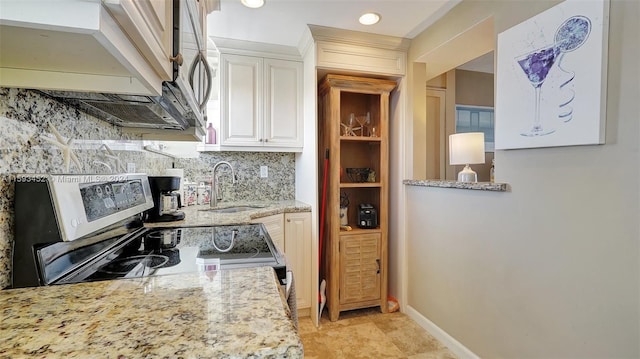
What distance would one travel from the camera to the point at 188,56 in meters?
0.99

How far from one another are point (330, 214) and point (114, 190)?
5.34 feet

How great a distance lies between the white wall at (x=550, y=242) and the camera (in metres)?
1.07

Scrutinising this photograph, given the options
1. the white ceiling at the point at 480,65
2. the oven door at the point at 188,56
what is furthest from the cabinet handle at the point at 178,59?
the white ceiling at the point at 480,65

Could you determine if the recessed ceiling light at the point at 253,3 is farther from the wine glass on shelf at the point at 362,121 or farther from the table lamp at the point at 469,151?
the table lamp at the point at 469,151

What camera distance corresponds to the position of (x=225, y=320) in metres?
0.51

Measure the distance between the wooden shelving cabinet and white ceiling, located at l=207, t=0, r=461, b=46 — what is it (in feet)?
1.29

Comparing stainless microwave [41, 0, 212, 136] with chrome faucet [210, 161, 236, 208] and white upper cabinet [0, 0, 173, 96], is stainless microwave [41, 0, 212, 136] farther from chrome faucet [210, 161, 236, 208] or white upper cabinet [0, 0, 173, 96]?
→ chrome faucet [210, 161, 236, 208]

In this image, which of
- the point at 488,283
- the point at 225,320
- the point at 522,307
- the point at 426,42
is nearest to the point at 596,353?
the point at 522,307

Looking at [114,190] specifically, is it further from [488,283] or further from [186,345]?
[488,283]

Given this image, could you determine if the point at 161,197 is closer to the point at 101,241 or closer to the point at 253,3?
the point at 101,241

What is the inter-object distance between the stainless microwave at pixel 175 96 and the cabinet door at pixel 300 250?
4.03 feet

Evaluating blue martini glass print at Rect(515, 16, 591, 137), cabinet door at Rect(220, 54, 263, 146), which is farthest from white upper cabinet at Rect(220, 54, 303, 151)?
blue martini glass print at Rect(515, 16, 591, 137)

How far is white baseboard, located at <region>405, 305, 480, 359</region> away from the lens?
182cm

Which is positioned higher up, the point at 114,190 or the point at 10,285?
the point at 114,190
